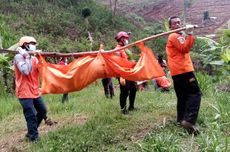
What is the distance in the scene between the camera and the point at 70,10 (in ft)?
94.8

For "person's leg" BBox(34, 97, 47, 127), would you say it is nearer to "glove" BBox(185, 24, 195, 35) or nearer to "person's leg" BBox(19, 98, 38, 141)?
"person's leg" BBox(19, 98, 38, 141)

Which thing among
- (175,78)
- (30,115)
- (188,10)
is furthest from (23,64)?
(188,10)

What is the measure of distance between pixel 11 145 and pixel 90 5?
24300 mm

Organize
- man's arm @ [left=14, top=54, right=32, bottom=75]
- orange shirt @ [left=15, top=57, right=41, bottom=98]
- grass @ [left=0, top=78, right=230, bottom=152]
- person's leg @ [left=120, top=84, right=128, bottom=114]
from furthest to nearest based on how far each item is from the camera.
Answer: person's leg @ [left=120, top=84, right=128, bottom=114]
orange shirt @ [left=15, top=57, right=41, bottom=98]
man's arm @ [left=14, top=54, right=32, bottom=75]
grass @ [left=0, top=78, right=230, bottom=152]

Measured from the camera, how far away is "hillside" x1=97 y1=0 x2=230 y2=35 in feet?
97.3

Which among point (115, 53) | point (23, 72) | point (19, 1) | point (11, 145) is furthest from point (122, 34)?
point (19, 1)

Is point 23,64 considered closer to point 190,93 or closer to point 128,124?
point 128,124

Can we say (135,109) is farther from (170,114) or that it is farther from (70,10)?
(70,10)

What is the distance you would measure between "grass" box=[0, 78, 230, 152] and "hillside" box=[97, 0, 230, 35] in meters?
20.7

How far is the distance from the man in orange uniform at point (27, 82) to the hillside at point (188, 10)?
22587mm

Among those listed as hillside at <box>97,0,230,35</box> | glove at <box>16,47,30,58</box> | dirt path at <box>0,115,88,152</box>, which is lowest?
dirt path at <box>0,115,88,152</box>

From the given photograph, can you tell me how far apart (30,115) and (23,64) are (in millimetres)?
804

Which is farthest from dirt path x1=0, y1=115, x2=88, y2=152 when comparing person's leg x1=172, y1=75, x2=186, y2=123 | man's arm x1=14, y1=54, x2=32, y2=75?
person's leg x1=172, y1=75, x2=186, y2=123

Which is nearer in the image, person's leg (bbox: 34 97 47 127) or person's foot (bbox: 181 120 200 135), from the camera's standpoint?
person's foot (bbox: 181 120 200 135)
